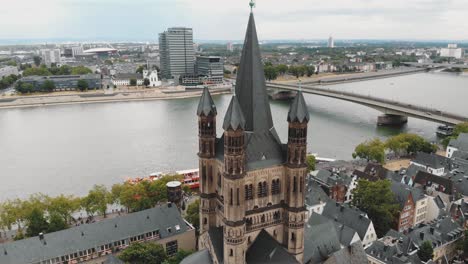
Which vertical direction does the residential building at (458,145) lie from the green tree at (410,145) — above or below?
above

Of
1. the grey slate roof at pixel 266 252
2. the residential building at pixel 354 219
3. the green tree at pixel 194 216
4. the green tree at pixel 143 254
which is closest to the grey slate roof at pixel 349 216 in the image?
the residential building at pixel 354 219

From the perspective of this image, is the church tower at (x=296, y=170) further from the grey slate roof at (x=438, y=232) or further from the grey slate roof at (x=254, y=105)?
the grey slate roof at (x=438, y=232)

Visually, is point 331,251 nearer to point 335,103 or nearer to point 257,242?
point 257,242

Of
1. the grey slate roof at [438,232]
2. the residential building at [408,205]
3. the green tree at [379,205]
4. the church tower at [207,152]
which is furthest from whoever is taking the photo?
the residential building at [408,205]

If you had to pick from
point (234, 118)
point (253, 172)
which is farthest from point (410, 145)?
point (234, 118)

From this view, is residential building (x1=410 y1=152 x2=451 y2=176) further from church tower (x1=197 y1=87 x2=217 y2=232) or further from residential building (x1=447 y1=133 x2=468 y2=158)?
church tower (x1=197 y1=87 x2=217 y2=232)

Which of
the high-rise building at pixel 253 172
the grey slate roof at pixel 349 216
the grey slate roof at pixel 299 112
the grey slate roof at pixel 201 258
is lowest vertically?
the grey slate roof at pixel 349 216

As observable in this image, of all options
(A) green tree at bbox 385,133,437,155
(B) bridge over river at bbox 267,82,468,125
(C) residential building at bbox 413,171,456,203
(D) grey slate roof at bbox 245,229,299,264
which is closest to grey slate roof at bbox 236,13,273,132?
(D) grey slate roof at bbox 245,229,299,264

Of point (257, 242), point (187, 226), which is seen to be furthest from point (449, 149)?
point (257, 242)
